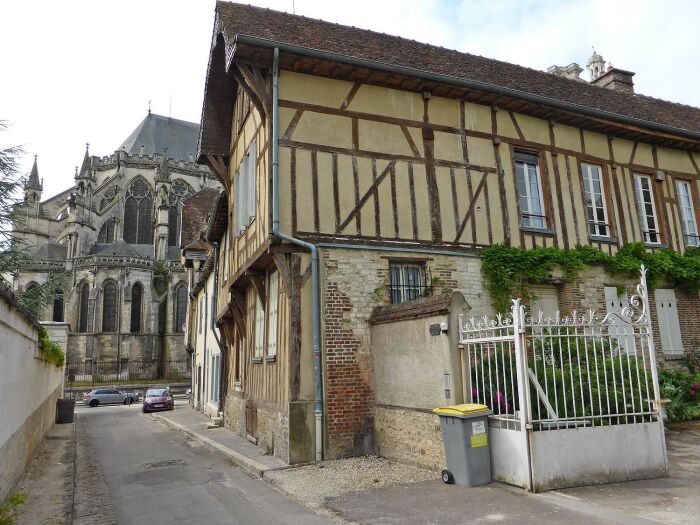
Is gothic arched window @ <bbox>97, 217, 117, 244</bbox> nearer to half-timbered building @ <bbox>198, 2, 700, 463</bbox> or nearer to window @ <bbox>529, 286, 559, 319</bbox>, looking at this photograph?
half-timbered building @ <bbox>198, 2, 700, 463</bbox>

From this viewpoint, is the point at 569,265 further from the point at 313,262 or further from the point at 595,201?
the point at 313,262

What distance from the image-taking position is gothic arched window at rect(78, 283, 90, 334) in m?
42.5

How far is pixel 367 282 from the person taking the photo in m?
9.25

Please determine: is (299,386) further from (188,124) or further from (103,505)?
(188,124)

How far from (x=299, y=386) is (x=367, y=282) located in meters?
2.11

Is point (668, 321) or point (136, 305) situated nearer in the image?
point (668, 321)

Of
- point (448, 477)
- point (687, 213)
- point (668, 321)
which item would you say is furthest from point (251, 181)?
point (687, 213)

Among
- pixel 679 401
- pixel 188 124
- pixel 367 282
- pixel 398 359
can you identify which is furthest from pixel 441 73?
pixel 188 124

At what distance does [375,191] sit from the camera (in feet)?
31.9

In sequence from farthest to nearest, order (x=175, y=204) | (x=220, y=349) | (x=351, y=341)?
1. (x=175, y=204)
2. (x=220, y=349)
3. (x=351, y=341)

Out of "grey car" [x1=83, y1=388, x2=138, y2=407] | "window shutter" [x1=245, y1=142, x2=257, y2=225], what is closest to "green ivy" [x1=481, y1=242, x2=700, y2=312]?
"window shutter" [x1=245, y1=142, x2=257, y2=225]

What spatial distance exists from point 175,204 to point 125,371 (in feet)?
53.7

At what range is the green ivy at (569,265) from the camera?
10250 millimetres

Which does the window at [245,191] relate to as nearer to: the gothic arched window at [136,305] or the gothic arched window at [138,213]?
the gothic arched window at [136,305]
